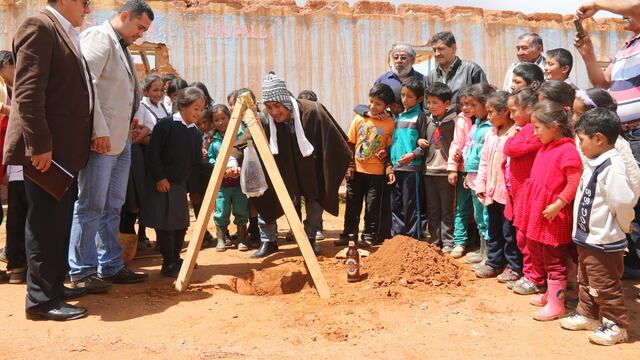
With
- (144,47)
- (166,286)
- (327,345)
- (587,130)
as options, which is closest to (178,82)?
(166,286)

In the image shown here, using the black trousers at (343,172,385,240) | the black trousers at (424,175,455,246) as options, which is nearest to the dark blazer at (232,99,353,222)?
the black trousers at (343,172,385,240)

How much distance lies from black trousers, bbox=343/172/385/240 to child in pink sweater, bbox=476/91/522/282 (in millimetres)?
1384

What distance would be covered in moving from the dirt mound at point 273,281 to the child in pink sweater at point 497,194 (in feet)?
4.98

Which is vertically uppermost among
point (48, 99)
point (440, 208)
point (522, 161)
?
point (48, 99)

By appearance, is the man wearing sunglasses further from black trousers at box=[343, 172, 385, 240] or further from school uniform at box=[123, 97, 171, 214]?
school uniform at box=[123, 97, 171, 214]

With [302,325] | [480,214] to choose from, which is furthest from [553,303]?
[302,325]

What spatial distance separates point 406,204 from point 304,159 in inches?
45.2

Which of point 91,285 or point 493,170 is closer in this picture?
point 91,285

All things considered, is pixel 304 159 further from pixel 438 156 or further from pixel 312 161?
pixel 438 156

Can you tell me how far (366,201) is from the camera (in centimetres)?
593

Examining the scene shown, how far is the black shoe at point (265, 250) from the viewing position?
5535mm

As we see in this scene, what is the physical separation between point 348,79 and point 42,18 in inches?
271

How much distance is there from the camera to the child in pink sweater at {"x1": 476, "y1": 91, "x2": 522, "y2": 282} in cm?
444

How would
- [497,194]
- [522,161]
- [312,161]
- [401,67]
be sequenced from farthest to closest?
A: [401,67] → [312,161] → [497,194] → [522,161]
